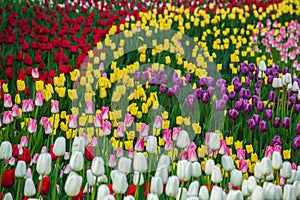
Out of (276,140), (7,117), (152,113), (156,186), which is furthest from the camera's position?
(152,113)

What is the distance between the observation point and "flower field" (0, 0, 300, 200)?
2461mm

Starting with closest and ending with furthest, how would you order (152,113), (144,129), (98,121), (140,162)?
(140,162) → (144,129) → (98,121) → (152,113)

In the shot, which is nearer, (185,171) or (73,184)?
(73,184)

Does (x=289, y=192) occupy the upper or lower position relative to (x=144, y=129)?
lower

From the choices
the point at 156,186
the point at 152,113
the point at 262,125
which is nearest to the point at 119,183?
the point at 156,186

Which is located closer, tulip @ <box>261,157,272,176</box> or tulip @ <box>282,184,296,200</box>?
tulip @ <box>282,184,296,200</box>

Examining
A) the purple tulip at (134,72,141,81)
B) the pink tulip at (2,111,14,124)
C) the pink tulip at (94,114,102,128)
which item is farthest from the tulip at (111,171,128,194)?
the purple tulip at (134,72,141,81)

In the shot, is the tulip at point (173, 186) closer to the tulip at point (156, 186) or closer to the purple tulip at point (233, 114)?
the tulip at point (156, 186)

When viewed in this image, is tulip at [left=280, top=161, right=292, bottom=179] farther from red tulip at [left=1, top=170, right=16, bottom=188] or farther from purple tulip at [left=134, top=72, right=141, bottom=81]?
purple tulip at [left=134, top=72, right=141, bottom=81]

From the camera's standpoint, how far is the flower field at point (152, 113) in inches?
96.9

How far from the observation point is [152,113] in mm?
4203

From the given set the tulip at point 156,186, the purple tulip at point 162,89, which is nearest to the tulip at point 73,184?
the tulip at point 156,186

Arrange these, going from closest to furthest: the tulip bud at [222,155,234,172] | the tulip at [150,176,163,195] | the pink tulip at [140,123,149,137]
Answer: the tulip at [150,176,163,195], the tulip bud at [222,155,234,172], the pink tulip at [140,123,149,137]

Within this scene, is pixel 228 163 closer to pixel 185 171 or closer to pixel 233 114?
pixel 185 171
